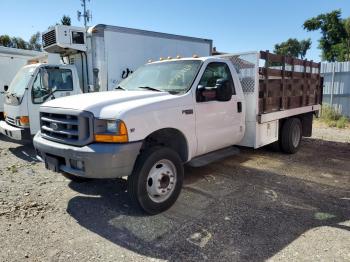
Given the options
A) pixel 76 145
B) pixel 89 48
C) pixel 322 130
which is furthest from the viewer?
pixel 322 130

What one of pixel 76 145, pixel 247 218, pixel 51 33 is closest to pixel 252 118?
pixel 247 218

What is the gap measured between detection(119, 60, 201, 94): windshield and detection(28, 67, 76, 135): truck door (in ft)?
10.7

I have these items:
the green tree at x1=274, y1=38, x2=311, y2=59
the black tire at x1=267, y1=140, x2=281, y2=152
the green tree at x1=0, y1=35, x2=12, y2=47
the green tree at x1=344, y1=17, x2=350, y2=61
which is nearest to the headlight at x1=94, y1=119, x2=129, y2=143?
the black tire at x1=267, y1=140, x2=281, y2=152

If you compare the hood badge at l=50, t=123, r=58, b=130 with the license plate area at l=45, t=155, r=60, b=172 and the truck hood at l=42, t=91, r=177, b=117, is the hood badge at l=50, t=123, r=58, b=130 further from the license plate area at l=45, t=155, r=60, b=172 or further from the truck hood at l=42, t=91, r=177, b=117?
the license plate area at l=45, t=155, r=60, b=172

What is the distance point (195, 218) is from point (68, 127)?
6.67 ft

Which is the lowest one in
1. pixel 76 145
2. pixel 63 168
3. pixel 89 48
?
pixel 63 168

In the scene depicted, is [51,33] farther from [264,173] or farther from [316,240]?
[316,240]

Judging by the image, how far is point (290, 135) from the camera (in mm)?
7133

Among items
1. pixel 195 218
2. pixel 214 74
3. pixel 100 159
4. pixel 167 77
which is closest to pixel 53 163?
pixel 100 159

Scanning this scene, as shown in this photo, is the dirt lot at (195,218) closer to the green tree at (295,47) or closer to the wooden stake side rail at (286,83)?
Answer: the wooden stake side rail at (286,83)

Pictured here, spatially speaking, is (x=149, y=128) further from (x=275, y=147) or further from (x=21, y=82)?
(x=21, y=82)

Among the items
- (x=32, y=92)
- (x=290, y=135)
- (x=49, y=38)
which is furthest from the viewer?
(x=49, y=38)

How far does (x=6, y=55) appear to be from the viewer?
37.2 feet

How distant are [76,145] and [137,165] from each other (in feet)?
2.60
